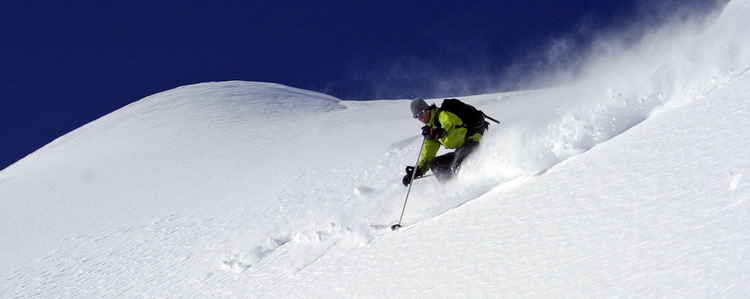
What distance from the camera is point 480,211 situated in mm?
6965

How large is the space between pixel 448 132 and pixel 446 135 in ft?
0.15

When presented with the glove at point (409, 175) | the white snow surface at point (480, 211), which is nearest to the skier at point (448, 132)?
the glove at point (409, 175)

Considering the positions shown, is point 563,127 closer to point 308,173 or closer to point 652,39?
point 652,39

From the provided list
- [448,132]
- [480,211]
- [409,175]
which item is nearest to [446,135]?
[448,132]

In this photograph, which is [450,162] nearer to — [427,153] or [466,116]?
[427,153]

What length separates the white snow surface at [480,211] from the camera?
4.72 m

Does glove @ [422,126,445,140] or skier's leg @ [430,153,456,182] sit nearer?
glove @ [422,126,445,140]

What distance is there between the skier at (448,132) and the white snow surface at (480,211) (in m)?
0.16

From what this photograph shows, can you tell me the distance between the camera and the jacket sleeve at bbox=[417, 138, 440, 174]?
870 centimetres

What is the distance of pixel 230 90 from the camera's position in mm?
29500

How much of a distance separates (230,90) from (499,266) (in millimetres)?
25110

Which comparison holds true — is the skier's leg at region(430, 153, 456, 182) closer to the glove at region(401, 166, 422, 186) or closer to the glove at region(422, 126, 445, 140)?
the glove at region(401, 166, 422, 186)

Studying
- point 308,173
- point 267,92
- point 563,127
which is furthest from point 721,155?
point 267,92

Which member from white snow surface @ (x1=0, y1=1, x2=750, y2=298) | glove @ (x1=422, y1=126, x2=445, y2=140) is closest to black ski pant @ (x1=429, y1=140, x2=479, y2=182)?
white snow surface @ (x1=0, y1=1, x2=750, y2=298)
